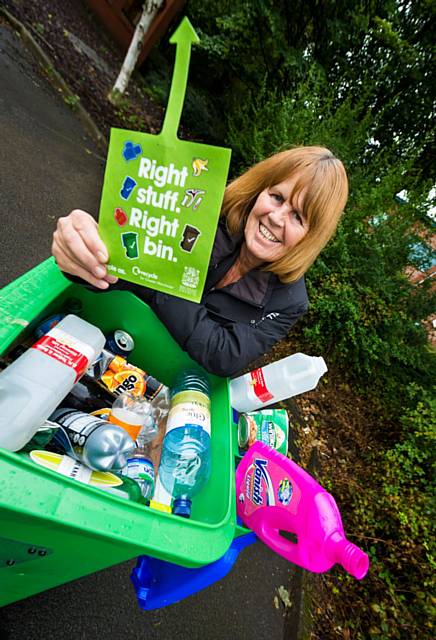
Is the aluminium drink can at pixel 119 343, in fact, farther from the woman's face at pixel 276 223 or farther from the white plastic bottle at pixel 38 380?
the woman's face at pixel 276 223

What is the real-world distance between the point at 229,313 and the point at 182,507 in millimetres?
832

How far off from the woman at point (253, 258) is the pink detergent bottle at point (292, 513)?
1.28 ft

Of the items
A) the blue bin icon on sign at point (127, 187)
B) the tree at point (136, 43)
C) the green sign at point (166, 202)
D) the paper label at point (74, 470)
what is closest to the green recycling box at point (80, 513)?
the paper label at point (74, 470)

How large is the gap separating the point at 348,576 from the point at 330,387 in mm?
1893

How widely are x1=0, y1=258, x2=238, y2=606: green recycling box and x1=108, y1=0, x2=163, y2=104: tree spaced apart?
491 centimetres

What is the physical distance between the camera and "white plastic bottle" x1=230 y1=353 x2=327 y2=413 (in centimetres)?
160

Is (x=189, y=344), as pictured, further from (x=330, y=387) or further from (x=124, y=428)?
(x=330, y=387)

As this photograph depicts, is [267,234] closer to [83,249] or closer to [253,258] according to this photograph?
[253,258]

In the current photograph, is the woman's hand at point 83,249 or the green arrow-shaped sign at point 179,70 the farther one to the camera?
the woman's hand at point 83,249

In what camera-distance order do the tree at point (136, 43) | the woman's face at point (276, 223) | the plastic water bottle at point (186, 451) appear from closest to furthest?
the plastic water bottle at point (186, 451) → the woman's face at point (276, 223) → the tree at point (136, 43)

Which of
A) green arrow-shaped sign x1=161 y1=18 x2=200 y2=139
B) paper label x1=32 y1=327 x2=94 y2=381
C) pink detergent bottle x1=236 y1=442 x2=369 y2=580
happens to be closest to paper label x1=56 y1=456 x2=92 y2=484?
paper label x1=32 y1=327 x2=94 y2=381

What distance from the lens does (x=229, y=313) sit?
166 cm

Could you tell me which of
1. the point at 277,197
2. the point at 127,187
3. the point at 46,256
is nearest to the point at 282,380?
the point at 277,197

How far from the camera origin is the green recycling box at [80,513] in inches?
27.0
